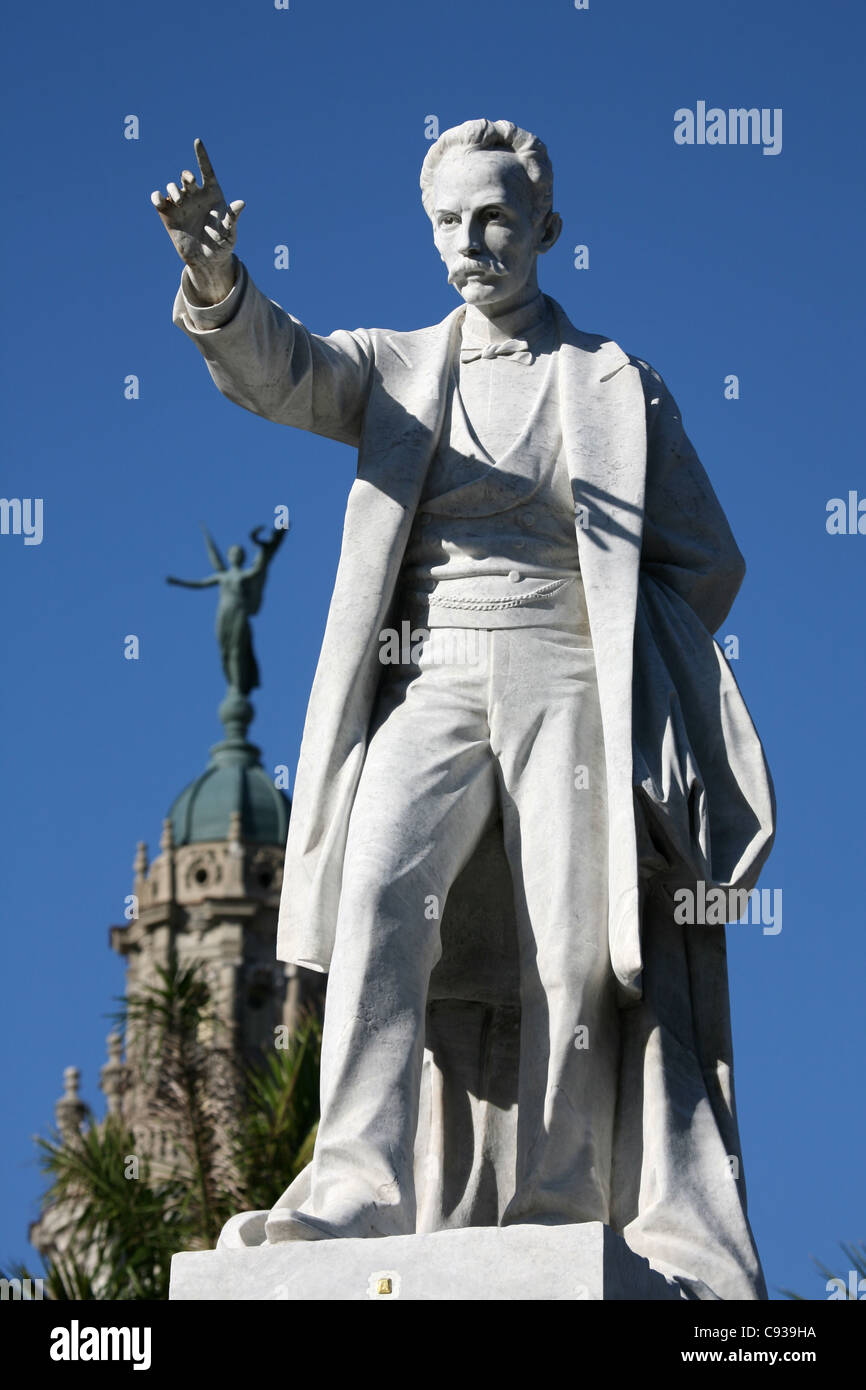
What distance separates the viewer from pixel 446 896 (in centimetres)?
923

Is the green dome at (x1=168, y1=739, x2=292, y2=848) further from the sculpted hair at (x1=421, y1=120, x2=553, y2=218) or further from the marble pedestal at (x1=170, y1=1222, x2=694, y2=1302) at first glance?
the marble pedestal at (x1=170, y1=1222, x2=694, y2=1302)

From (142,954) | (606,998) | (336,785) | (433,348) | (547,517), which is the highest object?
(142,954)

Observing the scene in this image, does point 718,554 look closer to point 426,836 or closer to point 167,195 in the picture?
point 426,836

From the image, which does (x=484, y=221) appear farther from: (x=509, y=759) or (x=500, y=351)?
(x=509, y=759)

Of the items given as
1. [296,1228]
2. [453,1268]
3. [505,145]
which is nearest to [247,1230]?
[296,1228]

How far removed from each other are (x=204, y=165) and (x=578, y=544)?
191cm

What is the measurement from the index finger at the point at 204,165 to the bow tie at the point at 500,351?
4.77 ft

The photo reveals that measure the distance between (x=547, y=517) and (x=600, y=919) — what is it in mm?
1525

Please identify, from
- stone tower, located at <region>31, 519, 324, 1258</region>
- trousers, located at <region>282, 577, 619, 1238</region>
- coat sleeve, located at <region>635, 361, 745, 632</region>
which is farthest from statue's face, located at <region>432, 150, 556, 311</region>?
stone tower, located at <region>31, 519, 324, 1258</region>

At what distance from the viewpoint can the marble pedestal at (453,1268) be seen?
7961 mm

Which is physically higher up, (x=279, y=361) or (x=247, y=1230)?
(x=279, y=361)

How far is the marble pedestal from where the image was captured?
7.96 metres
